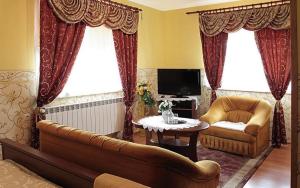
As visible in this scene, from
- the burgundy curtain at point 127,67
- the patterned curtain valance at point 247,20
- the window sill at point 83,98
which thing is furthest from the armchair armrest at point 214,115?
the window sill at point 83,98

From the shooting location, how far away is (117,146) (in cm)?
181

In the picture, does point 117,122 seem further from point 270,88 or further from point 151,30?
point 270,88

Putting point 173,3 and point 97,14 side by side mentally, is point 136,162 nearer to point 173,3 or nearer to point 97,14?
point 97,14

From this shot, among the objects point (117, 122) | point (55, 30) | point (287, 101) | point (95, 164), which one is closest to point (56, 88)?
point (55, 30)

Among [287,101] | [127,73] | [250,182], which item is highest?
[127,73]

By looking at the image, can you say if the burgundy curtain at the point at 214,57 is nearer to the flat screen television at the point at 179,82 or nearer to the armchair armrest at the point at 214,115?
the flat screen television at the point at 179,82

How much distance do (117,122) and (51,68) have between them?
5.45 feet

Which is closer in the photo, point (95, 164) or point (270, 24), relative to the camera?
point (95, 164)

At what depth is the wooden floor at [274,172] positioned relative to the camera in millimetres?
3117

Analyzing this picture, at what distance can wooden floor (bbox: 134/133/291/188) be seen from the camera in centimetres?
312

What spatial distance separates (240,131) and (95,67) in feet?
8.53

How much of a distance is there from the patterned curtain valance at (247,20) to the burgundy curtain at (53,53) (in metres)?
2.53

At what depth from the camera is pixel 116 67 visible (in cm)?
484

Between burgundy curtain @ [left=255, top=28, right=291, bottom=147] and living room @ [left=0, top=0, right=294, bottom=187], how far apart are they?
175 millimetres
